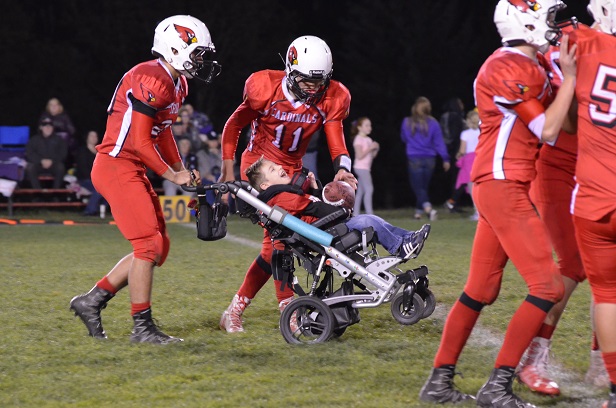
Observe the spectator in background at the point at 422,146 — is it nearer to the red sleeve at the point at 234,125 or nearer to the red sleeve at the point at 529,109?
the red sleeve at the point at 234,125

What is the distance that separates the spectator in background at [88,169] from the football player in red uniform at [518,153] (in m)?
11.4

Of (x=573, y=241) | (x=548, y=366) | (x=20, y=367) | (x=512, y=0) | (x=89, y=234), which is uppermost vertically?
(x=512, y=0)

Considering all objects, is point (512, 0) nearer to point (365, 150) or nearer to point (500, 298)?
point (500, 298)

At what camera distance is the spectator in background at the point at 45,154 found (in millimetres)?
15586

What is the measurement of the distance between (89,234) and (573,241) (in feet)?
28.5

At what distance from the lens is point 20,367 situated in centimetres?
555

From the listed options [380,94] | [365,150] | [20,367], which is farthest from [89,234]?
[380,94]

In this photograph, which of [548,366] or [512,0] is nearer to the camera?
[512,0]

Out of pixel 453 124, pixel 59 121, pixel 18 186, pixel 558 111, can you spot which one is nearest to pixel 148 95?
pixel 558 111

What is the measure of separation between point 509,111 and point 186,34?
2378 mm

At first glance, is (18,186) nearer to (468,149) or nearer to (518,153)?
(468,149)

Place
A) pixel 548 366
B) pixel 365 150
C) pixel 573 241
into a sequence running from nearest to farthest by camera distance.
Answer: pixel 573 241 → pixel 548 366 → pixel 365 150

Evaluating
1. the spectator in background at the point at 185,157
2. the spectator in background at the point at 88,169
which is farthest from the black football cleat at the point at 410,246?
the spectator in background at the point at 88,169

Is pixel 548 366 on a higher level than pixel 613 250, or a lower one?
lower
